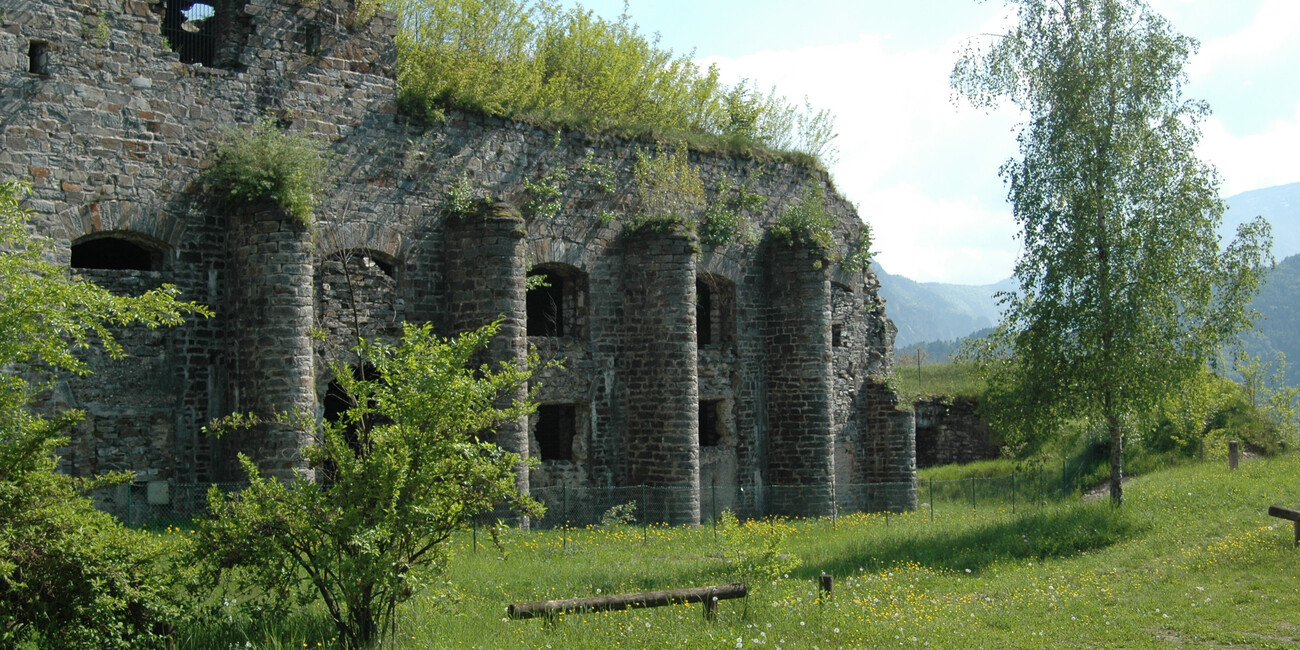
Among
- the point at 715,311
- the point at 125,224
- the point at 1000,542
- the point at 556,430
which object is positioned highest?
the point at 125,224

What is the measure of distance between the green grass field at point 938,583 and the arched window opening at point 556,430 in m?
2.49

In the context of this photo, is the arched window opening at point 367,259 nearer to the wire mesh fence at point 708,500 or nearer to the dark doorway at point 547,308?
the dark doorway at point 547,308

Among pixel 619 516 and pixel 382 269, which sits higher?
pixel 382 269

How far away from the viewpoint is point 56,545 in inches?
376

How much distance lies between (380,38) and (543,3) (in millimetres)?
11119

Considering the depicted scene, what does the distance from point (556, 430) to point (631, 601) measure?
1058 centimetres

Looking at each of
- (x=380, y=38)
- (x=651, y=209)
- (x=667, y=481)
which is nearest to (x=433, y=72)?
(x=380, y=38)

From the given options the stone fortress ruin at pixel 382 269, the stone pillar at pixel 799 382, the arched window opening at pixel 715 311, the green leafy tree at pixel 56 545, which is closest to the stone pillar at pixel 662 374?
the stone fortress ruin at pixel 382 269

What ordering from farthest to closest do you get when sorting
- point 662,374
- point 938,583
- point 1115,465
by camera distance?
point 662,374 → point 1115,465 → point 938,583

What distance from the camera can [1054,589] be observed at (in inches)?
583

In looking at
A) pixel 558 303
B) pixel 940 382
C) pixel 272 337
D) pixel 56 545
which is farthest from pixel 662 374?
pixel 940 382

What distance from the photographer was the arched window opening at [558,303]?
22.0 meters

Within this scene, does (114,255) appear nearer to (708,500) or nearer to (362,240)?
(362,240)

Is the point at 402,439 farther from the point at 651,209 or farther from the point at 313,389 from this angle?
the point at 651,209
